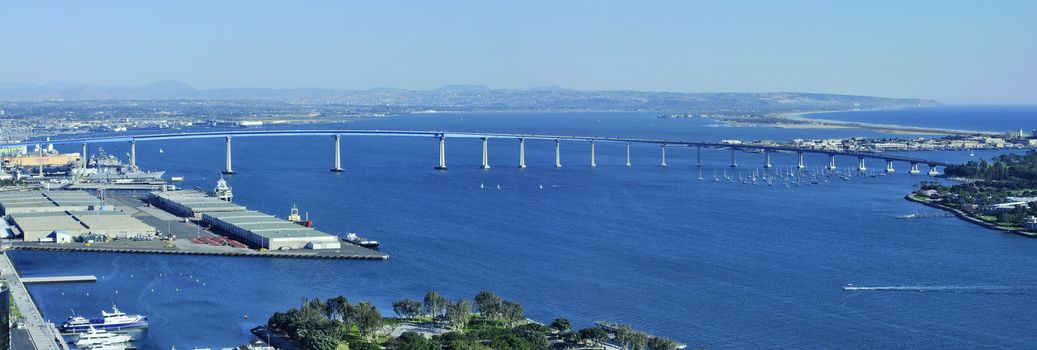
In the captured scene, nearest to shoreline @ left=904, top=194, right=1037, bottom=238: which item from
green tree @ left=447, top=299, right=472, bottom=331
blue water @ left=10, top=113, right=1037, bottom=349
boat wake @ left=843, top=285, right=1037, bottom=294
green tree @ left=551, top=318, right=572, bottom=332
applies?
blue water @ left=10, top=113, right=1037, bottom=349

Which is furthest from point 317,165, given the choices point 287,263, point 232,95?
point 232,95

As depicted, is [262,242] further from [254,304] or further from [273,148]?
[273,148]

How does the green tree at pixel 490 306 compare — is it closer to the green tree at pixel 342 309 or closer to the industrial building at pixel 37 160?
the green tree at pixel 342 309

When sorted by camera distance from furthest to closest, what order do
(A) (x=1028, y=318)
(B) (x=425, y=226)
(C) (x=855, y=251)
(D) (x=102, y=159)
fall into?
(D) (x=102, y=159)
(B) (x=425, y=226)
(C) (x=855, y=251)
(A) (x=1028, y=318)

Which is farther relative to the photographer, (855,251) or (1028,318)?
(855,251)

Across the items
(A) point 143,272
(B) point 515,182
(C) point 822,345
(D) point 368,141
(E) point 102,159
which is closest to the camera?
(C) point 822,345

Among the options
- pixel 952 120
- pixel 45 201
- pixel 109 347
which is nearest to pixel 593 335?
pixel 109 347

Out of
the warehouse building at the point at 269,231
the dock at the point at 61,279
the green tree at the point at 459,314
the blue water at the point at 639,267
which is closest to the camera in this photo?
the green tree at the point at 459,314

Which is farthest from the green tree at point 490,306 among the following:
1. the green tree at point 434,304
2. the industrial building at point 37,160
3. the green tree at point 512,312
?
the industrial building at point 37,160
